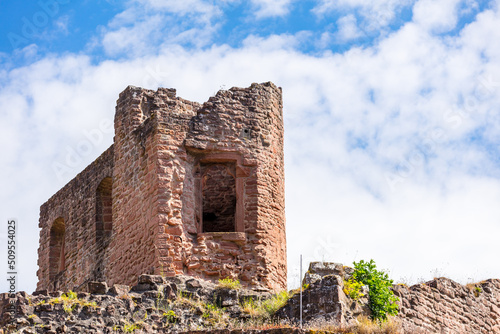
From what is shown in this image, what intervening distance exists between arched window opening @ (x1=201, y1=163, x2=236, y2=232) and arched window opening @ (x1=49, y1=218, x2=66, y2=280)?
17.4ft

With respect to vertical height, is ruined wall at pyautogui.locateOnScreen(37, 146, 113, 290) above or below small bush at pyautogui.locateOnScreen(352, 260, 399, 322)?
above

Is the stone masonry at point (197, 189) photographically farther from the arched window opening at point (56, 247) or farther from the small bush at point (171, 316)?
the arched window opening at point (56, 247)

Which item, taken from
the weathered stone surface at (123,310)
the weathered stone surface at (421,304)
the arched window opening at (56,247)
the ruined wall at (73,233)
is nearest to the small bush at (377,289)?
the weathered stone surface at (421,304)

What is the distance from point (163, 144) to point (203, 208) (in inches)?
87.2

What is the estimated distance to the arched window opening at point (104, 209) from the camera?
80.3 ft

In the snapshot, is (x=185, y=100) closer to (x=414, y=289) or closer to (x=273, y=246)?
(x=273, y=246)

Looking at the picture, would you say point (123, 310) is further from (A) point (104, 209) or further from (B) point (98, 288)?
(A) point (104, 209)

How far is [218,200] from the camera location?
76.9 ft

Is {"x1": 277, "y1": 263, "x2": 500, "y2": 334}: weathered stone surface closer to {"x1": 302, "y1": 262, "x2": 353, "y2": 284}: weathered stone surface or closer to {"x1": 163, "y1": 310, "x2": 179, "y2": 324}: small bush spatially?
{"x1": 302, "y1": 262, "x2": 353, "y2": 284}: weathered stone surface

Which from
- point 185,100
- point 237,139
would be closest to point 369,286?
point 237,139

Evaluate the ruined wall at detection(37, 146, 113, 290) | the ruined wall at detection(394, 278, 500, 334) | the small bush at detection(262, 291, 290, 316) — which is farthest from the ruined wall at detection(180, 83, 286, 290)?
the ruined wall at detection(37, 146, 113, 290)

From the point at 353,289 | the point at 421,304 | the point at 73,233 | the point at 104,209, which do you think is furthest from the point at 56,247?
the point at 421,304

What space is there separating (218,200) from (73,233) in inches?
171

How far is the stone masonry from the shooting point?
21047 millimetres
